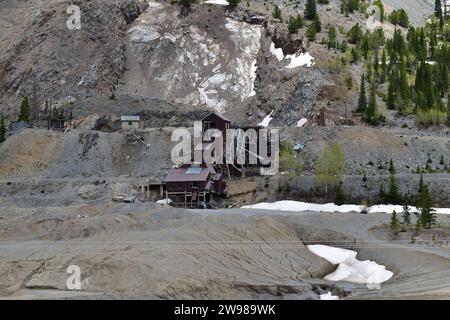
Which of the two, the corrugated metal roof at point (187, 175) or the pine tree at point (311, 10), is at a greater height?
the pine tree at point (311, 10)

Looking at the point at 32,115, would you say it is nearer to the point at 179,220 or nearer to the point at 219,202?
the point at 219,202

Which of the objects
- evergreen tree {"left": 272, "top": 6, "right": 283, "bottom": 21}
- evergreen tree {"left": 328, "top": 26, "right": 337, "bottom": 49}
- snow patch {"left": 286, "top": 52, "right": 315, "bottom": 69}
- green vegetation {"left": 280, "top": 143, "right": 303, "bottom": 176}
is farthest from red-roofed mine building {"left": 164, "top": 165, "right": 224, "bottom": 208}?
evergreen tree {"left": 272, "top": 6, "right": 283, "bottom": 21}

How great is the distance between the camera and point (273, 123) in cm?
9625

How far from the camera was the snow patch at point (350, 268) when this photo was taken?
4522cm

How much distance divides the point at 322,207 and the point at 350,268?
1934 cm

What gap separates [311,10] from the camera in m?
120

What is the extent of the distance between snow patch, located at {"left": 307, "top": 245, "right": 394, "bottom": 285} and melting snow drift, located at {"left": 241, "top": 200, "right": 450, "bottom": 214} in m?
13.7

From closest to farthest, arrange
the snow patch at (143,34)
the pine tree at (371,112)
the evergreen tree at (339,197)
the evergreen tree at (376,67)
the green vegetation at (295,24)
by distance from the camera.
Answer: the evergreen tree at (339,197) → the pine tree at (371,112) → the evergreen tree at (376,67) → the green vegetation at (295,24) → the snow patch at (143,34)

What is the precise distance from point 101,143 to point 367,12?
228 ft

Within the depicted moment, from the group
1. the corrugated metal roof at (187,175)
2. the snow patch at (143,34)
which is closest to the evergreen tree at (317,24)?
the snow patch at (143,34)

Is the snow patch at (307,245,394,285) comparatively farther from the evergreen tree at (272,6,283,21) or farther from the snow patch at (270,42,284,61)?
the evergreen tree at (272,6,283,21)

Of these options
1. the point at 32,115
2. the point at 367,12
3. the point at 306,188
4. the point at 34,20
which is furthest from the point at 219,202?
the point at 367,12

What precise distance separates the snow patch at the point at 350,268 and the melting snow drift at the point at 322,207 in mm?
13747

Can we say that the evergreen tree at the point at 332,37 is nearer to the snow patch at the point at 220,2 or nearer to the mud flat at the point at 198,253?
the snow patch at the point at 220,2
